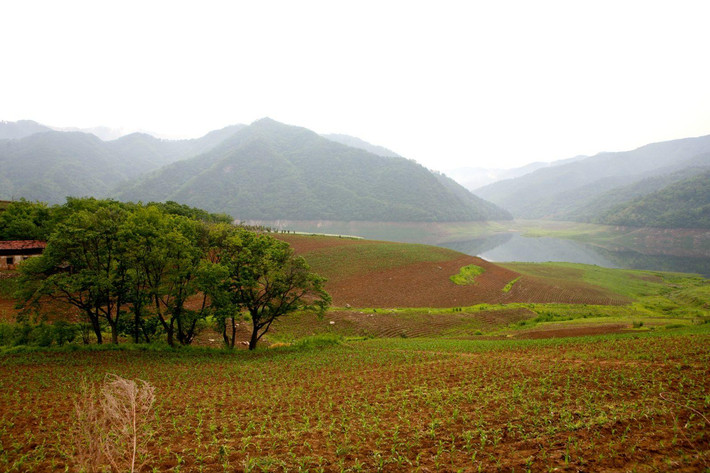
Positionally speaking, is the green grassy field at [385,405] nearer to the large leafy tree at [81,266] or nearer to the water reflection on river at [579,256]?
the large leafy tree at [81,266]

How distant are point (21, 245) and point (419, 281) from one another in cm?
6092

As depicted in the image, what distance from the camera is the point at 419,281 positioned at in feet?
190

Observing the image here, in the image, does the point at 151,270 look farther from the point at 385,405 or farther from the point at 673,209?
the point at 673,209

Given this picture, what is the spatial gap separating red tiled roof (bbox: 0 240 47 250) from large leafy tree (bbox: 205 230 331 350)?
39321 millimetres

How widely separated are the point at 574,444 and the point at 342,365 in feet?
47.6

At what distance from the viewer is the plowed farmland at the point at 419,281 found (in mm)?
50719

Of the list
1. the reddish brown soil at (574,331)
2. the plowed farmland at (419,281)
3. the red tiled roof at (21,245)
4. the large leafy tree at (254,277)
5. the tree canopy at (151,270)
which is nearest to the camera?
the tree canopy at (151,270)

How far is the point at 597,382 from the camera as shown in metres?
13.6

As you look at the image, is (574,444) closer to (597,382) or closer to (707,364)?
(597,382)

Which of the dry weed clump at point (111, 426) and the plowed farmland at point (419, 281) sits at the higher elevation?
the dry weed clump at point (111, 426)

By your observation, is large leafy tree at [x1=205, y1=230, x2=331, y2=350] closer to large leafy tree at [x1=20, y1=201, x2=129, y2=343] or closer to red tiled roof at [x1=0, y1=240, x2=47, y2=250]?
large leafy tree at [x1=20, y1=201, x2=129, y2=343]

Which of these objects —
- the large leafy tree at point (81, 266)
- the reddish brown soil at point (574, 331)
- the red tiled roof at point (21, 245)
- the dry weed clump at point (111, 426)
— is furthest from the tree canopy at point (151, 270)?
the red tiled roof at point (21, 245)

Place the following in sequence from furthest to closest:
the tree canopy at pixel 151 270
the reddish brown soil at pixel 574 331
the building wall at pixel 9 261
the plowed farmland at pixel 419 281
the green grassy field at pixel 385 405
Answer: the plowed farmland at pixel 419 281 → the building wall at pixel 9 261 → the reddish brown soil at pixel 574 331 → the tree canopy at pixel 151 270 → the green grassy field at pixel 385 405

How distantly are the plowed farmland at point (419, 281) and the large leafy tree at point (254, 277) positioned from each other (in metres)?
21.2
